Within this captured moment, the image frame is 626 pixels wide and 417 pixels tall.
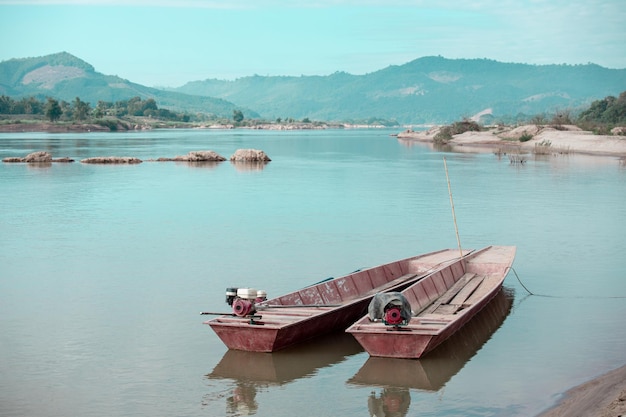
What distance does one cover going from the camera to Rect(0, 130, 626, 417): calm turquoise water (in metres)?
10.1

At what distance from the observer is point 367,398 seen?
1001cm

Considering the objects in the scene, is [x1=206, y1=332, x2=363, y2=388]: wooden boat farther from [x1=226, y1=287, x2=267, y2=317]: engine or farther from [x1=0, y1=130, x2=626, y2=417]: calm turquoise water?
[x1=226, y1=287, x2=267, y2=317]: engine

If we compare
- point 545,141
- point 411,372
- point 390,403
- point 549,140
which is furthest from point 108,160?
point 390,403

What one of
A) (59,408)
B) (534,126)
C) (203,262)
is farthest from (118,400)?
(534,126)

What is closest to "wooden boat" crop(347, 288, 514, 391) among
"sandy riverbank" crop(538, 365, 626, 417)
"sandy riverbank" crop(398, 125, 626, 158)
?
"sandy riverbank" crop(538, 365, 626, 417)

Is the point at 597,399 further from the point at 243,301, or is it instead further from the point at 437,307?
the point at 243,301

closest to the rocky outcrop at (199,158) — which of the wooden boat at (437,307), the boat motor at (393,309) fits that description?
the wooden boat at (437,307)

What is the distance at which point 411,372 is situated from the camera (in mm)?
10672

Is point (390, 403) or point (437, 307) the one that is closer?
point (390, 403)

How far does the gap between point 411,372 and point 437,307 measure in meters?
2.12

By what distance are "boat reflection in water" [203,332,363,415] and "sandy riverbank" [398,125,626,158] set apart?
49461mm

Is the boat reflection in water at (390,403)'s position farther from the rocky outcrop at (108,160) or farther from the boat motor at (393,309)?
the rocky outcrop at (108,160)

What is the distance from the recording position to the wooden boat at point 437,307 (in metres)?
10.6

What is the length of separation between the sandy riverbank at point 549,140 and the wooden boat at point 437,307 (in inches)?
1761
